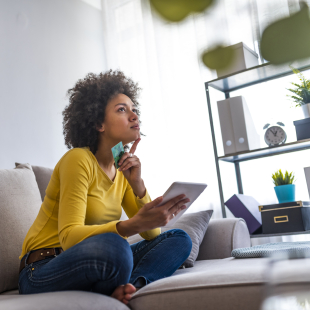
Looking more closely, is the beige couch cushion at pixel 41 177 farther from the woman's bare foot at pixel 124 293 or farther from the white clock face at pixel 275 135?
the white clock face at pixel 275 135

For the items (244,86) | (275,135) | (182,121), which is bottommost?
(275,135)

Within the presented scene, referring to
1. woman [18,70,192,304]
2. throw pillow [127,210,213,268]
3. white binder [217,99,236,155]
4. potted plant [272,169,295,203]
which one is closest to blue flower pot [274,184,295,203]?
potted plant [272,169,295,203]

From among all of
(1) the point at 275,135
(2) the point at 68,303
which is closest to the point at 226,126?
(1) the point at 275,135

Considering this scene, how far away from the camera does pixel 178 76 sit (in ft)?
7.89

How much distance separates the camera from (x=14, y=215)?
1228 millimetres

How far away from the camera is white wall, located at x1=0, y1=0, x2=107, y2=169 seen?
6.63 ft

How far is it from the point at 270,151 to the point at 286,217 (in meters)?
0.45

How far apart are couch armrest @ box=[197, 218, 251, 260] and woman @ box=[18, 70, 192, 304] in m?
0.29

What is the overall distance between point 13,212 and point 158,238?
51 cm

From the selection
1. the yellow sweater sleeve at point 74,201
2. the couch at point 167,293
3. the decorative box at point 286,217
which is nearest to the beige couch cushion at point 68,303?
the couch at point 167,293

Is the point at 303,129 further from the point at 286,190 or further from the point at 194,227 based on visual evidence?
the point at 194,227

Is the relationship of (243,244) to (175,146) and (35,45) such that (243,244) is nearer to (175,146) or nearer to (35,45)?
(175,146)

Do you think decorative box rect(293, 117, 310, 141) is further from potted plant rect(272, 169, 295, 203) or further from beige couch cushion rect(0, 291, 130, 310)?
beige couch cushion rect(0, 291, 130, 310)

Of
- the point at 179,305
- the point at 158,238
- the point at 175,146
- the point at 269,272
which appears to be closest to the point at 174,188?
the point at 179,305
